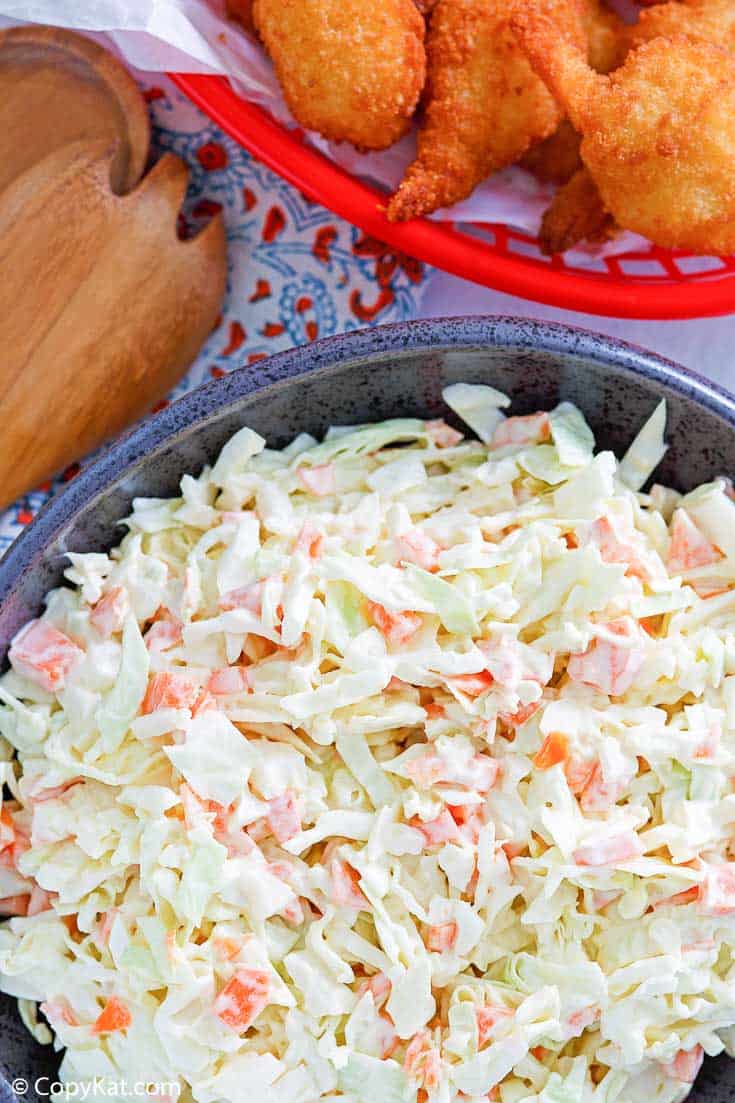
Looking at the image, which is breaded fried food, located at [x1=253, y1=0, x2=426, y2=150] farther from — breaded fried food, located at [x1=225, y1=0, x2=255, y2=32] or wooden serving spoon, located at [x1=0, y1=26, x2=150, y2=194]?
wooden serving spoon, located at [x1=0, y1=26, x2=150, y2=194]

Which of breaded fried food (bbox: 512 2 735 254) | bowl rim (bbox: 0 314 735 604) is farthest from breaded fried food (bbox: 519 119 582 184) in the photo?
bowl rim (bbox: 0 314 735 604)

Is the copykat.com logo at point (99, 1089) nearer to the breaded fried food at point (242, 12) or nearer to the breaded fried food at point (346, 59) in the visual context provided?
the breaded fried food at point (346, 59)

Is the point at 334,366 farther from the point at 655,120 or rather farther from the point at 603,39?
the point at 603,39

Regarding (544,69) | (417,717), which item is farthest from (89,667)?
(544,69)

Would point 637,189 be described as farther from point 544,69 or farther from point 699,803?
point 699,803

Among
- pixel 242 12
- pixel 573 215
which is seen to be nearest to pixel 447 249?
pixel 573 215

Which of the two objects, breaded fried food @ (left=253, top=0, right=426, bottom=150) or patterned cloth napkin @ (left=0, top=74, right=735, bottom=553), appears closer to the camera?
breaded fried food @ (left=253, top=0, right=426, bottom=150)
